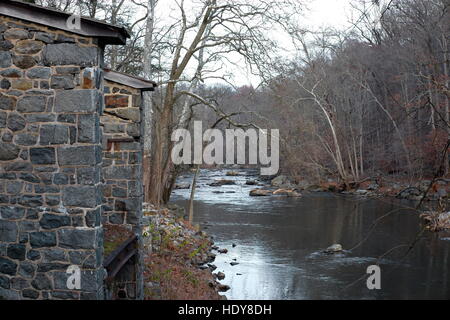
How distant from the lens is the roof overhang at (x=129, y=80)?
7637 millimetres

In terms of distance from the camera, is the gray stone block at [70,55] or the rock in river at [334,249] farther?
the rock in river at [334,249]

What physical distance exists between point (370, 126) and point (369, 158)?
6.87 feet

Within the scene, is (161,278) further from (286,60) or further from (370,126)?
(370,126)

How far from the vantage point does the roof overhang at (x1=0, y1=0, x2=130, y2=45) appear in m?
4.86

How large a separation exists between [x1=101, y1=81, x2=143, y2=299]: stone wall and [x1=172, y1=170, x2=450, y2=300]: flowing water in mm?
3218

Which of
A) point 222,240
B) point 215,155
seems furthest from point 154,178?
point 215,155

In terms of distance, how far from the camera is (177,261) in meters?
11.7

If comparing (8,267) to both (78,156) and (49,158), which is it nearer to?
(49,158)

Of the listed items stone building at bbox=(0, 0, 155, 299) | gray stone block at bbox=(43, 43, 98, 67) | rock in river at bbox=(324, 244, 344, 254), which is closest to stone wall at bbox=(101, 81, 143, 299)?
stone building at bbox=(0, 0, 155, 299)

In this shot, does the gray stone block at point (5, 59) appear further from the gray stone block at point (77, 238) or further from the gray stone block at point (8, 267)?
the gray stone block at point (8, 267)

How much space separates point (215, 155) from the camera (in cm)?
3088

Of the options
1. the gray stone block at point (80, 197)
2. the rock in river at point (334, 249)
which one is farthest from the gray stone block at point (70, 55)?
the rock in river at point (334, 249)

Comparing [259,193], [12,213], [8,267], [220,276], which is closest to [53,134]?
[12,213]

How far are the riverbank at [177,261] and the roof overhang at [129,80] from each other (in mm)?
3587
